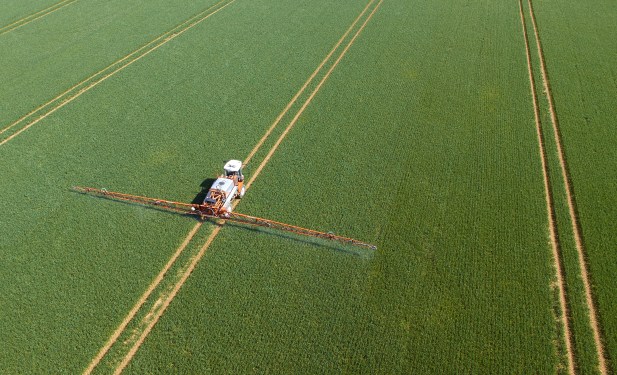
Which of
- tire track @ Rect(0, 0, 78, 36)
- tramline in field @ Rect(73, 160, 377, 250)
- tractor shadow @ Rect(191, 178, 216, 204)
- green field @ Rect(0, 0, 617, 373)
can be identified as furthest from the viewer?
tire track @ Rect(0, 0, 78, 36)

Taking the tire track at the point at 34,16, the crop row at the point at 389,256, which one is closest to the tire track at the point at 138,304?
the crop row at the point at 389,256

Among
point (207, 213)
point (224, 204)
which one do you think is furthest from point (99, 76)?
point (224, 204)

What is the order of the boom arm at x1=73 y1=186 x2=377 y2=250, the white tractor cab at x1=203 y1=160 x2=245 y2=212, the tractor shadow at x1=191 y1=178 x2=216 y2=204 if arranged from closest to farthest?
1. the boom arm at x1=73 y1=186 x2=377 y2=250
2. the white tractor cab at x1=203 y1=160 x2=245 y2=212
3. the tractor shadow at x1=191 y1=178 x2=216 y2=204

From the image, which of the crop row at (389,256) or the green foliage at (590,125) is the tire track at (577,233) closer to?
the green foliage at (590,125)

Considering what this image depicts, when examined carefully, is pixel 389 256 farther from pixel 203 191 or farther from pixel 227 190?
pixel 203 191

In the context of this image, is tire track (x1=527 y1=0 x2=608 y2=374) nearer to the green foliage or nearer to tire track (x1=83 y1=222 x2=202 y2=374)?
the green foliage

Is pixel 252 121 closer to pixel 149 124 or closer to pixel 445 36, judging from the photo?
pixel 149 124

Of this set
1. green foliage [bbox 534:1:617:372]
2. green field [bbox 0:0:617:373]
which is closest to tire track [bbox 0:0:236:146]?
green field [bbox 0:0:617:373]
